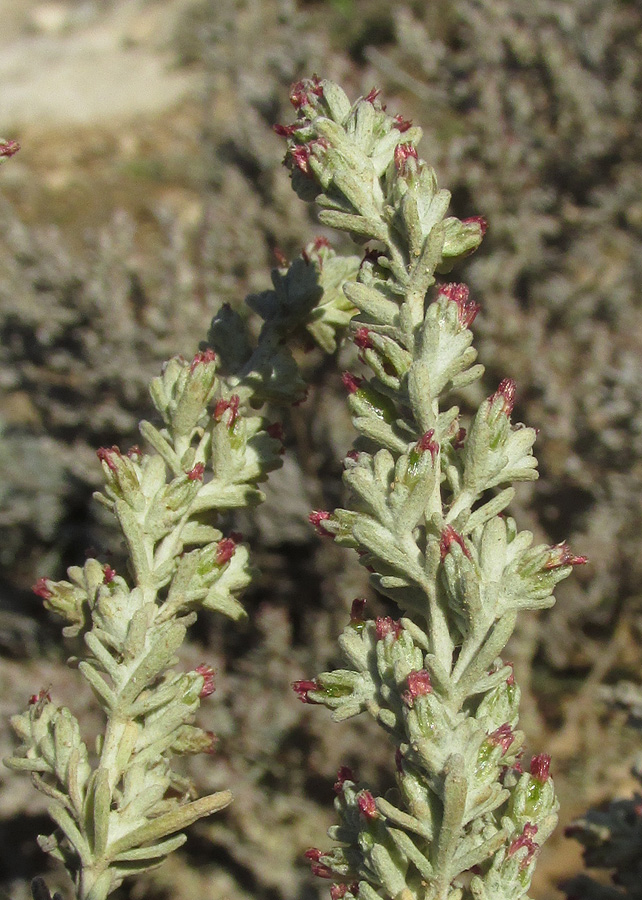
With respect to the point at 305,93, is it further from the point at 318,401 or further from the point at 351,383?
the point at 318,401

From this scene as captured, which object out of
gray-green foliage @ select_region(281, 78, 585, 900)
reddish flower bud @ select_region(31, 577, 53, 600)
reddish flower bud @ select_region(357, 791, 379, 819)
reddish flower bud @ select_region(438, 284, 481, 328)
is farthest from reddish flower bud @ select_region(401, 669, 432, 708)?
reddish flower bud @ select_region(31, 577, 53, 600)

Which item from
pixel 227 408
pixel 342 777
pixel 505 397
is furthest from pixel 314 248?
pixel 342 777

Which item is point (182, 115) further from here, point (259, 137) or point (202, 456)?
point (202, 456)

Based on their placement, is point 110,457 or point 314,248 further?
point 314,248

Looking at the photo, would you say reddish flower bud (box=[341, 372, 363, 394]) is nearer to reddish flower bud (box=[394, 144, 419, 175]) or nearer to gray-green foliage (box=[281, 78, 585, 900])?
gray-green foliage (box=[281, 78, 585, 900])

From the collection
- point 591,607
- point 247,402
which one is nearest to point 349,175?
point 247,402

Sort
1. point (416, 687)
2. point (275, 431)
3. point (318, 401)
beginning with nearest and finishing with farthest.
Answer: point (416, 687) < point (275, 431) < point (318, 401)
